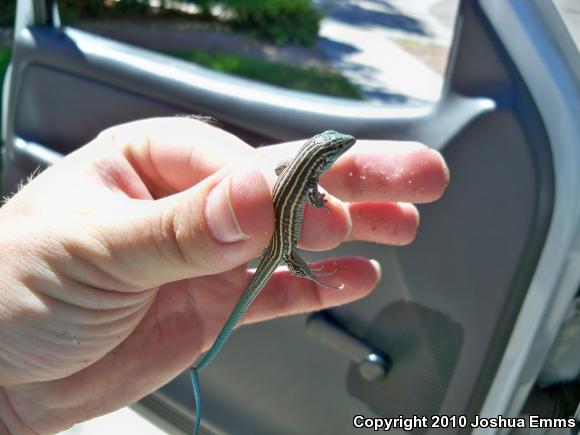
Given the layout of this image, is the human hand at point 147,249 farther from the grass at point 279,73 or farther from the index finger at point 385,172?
the grass at point 279,73

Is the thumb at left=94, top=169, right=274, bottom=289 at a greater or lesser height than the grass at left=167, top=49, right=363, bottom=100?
greater

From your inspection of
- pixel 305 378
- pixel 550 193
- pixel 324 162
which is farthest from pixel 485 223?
pixel 305 378

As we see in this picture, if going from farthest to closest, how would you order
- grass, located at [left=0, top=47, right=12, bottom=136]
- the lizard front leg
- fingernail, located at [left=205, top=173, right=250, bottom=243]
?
1. grass, located at [left=0, top=47, right=12, bottom=136]
2. the lizard front leg
3. fingernail, located at [left=205, top=173, right=250, bottom=243]

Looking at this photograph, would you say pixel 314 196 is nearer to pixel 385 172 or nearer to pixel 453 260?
pixel 385 172

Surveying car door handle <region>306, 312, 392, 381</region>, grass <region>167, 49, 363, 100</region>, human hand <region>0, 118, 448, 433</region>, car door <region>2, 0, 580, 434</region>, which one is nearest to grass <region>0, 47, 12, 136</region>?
grass <region>167, 49, 363, 100</region>

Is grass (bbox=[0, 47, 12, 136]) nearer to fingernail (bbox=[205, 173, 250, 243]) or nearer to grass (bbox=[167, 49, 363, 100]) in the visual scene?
grass (bbox=[167, 49, 363, 100])

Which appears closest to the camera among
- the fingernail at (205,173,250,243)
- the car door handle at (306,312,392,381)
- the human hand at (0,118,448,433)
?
the fingernail at (205,173,250,243)

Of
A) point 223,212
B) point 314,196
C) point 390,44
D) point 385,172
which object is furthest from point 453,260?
point 390,44

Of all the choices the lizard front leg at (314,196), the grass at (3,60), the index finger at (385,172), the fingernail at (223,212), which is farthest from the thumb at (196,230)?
the grass at (3,60)
